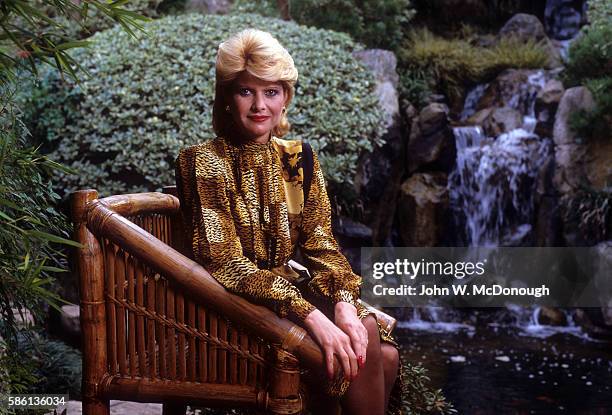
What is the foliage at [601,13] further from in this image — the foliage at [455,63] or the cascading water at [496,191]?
the cascading water at [496,191]

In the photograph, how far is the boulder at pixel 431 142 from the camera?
5660mm

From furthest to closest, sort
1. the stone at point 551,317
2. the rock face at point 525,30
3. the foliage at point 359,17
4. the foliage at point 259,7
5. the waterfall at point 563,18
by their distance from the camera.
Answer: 1. the waterfall at point 563,18
2. the rock face at point 525,30
3. the foliage at point 259,7
4. the foliage at point 359,17
5. the stone at point 551,317

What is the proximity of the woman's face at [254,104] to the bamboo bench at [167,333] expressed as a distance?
401 mm

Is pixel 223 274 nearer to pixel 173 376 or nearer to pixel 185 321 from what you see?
pixel 185 321

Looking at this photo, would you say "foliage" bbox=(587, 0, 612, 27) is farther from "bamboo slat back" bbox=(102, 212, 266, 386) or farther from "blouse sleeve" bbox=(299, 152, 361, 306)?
"bamboo slat back" bbox=(102, 212, 266, 386)

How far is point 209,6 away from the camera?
7.96 metres

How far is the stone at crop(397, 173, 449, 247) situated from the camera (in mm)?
5566

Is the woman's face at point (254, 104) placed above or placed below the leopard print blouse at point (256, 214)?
above

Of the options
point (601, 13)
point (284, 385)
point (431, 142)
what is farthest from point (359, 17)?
point (284, 385)

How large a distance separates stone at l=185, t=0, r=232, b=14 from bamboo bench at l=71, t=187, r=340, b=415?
6.07m

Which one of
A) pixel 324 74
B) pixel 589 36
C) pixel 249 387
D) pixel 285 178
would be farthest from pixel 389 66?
pixel 249 387

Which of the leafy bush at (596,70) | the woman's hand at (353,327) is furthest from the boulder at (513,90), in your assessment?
the woman's hand at (353,327)

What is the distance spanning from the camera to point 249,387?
1942mm

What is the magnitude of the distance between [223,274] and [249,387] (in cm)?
31
